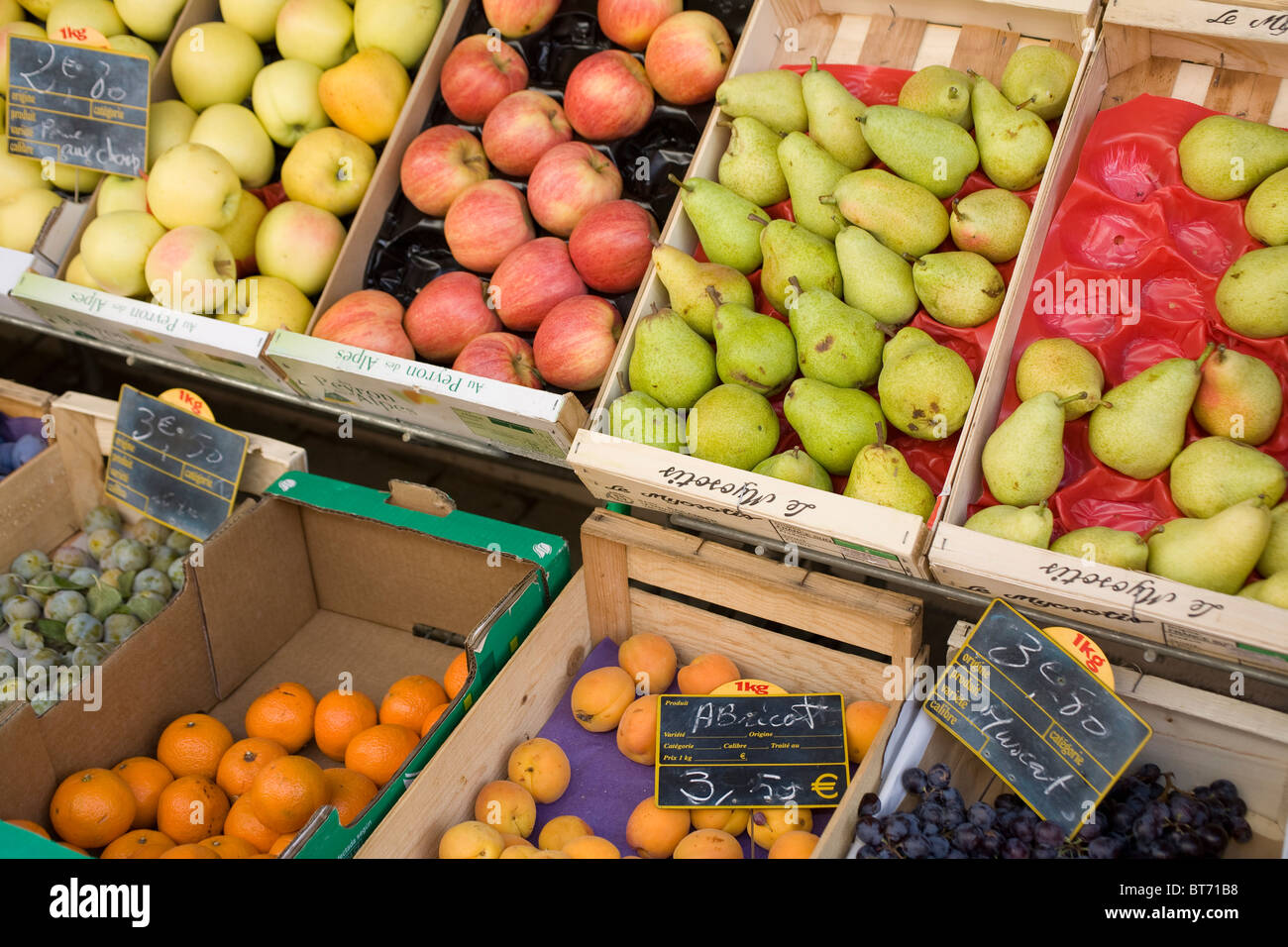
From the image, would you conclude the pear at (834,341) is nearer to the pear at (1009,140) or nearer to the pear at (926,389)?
the pear at (926,389)

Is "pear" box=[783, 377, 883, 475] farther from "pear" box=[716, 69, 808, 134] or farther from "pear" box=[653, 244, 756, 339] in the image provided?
"pear" box=[716, 69, 808, 134]

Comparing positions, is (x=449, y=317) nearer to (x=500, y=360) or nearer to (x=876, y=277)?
(x=500, y=360)

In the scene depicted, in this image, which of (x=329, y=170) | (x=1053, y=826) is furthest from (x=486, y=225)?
(x=1053, y=826)

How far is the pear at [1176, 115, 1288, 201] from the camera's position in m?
1.70

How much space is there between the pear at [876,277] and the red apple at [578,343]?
A: 499 millimetres

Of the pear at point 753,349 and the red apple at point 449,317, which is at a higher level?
the pear at point 753,349

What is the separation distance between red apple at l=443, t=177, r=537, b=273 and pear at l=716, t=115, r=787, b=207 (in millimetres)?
508

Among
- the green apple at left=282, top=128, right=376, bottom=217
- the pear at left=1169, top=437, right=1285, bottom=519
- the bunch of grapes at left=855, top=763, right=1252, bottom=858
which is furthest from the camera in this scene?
the green apple at left=282, top=128, right=376, bottom=217

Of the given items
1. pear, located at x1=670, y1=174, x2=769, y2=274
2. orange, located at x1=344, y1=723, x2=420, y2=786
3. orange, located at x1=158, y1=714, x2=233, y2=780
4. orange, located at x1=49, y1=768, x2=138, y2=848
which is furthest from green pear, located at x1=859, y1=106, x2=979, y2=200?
orange, located at x1=49, y1=768, x2=138, y2=848

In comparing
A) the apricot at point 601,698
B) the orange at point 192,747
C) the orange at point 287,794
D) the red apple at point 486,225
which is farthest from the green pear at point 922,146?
the orange at point 192,747

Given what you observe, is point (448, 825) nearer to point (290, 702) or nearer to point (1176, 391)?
point (290, 702)

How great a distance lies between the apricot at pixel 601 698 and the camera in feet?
5.92

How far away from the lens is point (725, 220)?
195 cm
